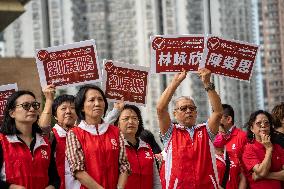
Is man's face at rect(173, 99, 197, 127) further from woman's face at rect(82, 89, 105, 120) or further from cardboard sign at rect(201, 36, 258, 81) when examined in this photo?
woman's face at rect(82, 89, 105, 120)

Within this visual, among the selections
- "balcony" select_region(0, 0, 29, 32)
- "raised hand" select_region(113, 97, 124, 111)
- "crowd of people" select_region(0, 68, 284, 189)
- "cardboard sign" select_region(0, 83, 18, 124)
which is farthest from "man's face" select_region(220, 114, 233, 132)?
"balcony" select_region(0, 0, 29, 32)

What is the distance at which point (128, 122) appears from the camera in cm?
554

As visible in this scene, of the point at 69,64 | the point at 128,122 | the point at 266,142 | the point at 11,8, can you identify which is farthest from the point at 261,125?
the point at 11,8

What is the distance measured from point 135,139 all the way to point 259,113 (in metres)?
1.34

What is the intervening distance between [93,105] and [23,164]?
0.61 m

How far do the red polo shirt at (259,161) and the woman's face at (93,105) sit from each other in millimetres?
1970

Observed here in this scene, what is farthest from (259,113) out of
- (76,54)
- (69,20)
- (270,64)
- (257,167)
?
(69,20)

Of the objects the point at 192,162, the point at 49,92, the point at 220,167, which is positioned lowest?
the point at 220,167

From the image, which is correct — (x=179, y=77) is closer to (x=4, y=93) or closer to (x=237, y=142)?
(x=4, y=93)

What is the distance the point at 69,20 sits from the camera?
146 feet

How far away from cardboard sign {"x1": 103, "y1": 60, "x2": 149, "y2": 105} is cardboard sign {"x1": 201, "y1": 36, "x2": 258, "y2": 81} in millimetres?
586

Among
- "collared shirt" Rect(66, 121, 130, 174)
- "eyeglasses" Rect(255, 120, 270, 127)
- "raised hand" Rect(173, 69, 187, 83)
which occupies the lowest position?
"collared shirt" Rect(66, 121, 130, 174)

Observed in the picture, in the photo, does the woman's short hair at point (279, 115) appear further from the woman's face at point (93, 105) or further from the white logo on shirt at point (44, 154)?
the white logo on shirt at point (44, 154)

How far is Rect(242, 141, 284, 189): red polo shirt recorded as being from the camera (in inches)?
245
